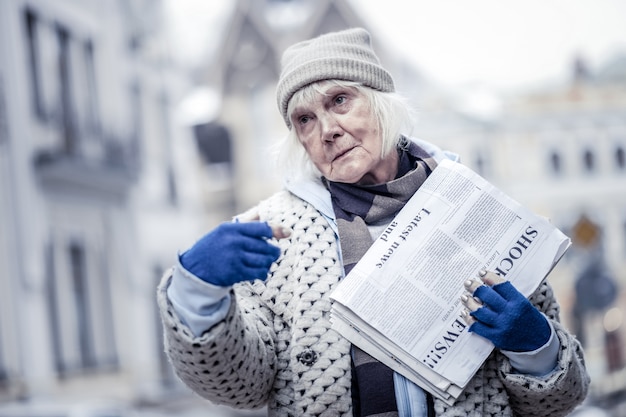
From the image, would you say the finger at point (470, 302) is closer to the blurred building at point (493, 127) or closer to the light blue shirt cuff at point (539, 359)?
the light blue shirt cuff at point (539, 359)

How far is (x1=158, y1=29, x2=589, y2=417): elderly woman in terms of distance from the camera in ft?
7.03

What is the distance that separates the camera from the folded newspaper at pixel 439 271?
2312 mm

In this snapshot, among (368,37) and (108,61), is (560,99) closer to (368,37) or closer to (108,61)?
(108,61)

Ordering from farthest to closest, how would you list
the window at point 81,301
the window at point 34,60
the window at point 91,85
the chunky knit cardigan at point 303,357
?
the window at point 91,85, the window at point 81,301, the window at point 34,60, the chunky knit cardigan at point 303,357

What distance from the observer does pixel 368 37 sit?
2.68 meters

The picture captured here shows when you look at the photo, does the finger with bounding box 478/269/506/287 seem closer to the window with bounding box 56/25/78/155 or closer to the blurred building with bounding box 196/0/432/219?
the window with bounding box 56/25/78/155

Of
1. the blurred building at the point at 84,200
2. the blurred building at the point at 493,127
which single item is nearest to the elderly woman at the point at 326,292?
the blurred building at the point at 84,200

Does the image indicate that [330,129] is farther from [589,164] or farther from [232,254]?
[589,164]

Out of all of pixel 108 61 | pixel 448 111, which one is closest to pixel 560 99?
pixel 448 111

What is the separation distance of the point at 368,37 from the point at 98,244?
15.1m

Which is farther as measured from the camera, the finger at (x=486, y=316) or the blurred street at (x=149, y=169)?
the blurred street at (x=149, y=169)

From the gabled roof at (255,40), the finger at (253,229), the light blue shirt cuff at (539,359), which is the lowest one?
the gabled roof at (255,40)

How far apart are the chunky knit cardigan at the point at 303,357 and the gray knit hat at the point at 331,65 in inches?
13.0

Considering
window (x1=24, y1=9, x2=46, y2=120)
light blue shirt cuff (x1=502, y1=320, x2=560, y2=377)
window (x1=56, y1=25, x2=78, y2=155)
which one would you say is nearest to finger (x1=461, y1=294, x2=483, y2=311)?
light blue shirt cuff (x1=502, y1=320, x2=560, y2=377)
